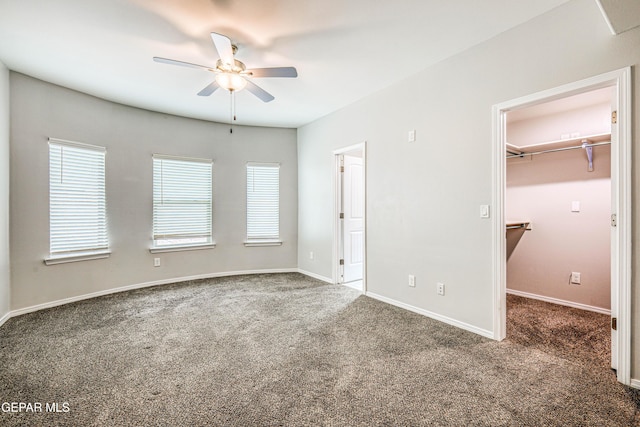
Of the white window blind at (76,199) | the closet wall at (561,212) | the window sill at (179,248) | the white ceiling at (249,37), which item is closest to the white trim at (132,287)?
the window sill at (179,248)

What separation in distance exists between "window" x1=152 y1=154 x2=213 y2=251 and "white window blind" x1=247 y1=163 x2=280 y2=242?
0.68m

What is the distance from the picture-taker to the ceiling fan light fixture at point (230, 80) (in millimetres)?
2611

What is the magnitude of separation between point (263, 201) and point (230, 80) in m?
2.81

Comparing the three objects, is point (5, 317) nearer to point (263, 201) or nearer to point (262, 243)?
point (262, 243)

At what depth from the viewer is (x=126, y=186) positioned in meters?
4.17

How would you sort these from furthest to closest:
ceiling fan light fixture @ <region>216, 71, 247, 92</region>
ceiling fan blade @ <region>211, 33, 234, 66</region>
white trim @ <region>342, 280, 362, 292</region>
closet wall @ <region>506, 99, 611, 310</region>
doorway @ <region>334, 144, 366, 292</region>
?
doorway @ <region>334, 144, 366, 292</region> < white trim @ <region>342, 280, 362, 292</region> < closet wall @ <region>506, 99, 611, 310</region> < ceiling fan light fixture @ <region>216, 71, 247, 92</region> < ceiling fan blade @ <region>211, 33, 234, 66</region>

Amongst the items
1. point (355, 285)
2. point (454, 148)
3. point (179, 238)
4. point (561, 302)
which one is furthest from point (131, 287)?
point (561, 302)

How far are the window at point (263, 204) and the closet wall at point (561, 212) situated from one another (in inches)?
148

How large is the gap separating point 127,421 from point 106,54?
311cm

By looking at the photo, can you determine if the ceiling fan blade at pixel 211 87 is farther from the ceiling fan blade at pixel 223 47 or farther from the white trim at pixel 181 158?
the white trim at pixel 181 158

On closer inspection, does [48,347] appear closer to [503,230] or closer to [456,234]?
[456,234]

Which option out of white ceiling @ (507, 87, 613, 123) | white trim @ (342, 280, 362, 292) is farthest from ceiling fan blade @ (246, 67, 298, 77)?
white trim @ (342, 280, 362, 292)

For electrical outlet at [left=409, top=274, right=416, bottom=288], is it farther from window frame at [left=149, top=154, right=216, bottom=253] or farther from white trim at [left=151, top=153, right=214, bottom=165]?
white trim at [left=151, top=153, right=214, bottom=165]

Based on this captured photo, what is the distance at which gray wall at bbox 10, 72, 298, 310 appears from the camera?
3.26 metres
